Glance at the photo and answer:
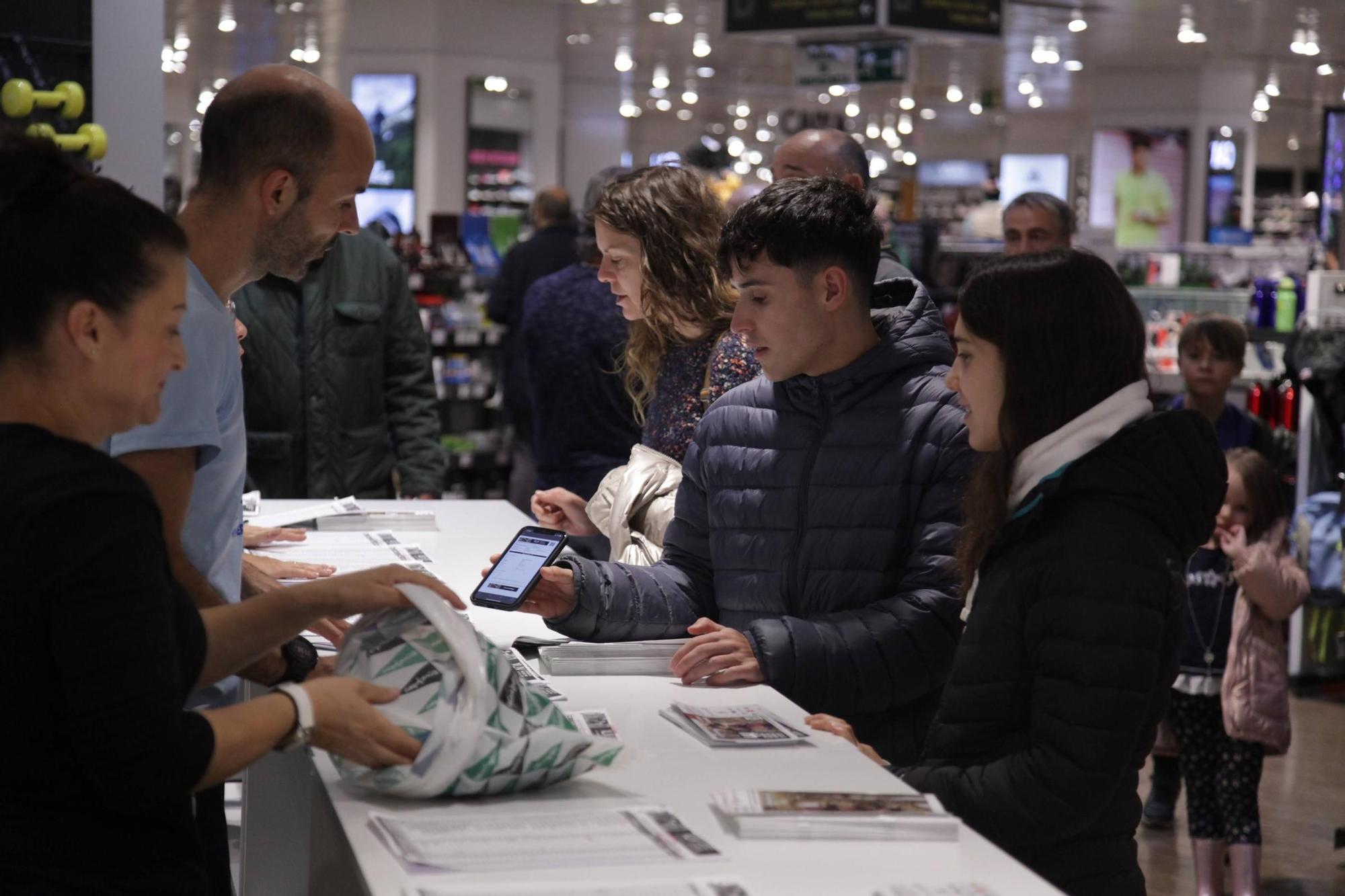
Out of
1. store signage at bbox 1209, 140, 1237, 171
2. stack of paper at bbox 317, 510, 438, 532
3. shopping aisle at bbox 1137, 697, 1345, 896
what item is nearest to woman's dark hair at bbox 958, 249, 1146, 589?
stack of paper at bbox 317, 510, 438, 532

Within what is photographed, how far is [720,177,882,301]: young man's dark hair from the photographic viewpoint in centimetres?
258

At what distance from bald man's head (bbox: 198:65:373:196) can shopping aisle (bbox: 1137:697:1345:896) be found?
11.1 feet

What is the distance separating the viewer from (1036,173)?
81.3 feet

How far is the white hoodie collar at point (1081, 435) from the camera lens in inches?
79.1

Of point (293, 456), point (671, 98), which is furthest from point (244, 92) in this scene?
point (671, 98)

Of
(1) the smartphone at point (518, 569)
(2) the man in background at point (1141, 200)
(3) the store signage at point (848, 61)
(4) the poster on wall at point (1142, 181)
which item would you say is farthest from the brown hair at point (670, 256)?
(2) the man in background at point (1141, 200)

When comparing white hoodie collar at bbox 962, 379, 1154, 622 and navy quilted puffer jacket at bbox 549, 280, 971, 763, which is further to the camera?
navy quilted puffer jacket at bbox 549, 280, 971, 763

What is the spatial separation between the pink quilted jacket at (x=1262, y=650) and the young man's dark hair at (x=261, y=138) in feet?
10.9

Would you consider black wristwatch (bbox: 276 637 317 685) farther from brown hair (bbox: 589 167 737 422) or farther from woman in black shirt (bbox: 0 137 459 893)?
brown hair (bbox: 589 167 737 422)

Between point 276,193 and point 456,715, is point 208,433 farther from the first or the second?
point 456,715

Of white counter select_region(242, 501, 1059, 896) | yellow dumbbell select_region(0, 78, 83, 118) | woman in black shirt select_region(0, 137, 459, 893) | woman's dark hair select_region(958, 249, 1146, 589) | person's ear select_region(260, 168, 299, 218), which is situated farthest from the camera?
yellow dumbbell select_region(0, 78, 83, 118)

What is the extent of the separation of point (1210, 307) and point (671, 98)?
59.0 ft

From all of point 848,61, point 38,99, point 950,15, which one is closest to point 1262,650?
point 38,99

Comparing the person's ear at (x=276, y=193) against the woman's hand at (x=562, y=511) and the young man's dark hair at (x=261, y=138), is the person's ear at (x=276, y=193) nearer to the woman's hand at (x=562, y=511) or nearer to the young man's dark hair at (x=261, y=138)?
the young man's dark hair at (x=261, y=138)
